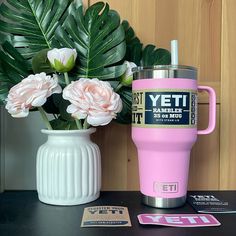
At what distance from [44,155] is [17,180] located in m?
0.26

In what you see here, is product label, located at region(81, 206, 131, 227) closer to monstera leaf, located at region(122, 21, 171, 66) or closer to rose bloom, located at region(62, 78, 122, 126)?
rose bloom, located at region(62, 78, 122, 126)

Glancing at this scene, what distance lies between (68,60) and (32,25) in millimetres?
168

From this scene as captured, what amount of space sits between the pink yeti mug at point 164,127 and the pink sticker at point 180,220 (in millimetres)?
50

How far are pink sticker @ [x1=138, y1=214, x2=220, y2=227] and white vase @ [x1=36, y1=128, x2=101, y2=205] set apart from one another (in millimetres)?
147

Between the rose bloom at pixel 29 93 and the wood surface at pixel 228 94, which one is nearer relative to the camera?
the rose bloom at pixel 29 93

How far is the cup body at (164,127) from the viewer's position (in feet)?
2.06

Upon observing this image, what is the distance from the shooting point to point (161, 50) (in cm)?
81

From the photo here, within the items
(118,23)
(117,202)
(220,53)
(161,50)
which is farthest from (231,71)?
(117,202)

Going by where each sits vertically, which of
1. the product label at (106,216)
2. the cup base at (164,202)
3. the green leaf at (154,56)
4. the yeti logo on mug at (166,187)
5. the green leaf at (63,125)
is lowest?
the product label at (106,216)

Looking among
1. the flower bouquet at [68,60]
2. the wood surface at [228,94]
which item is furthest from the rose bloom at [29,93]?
the wood surface at [228,94]

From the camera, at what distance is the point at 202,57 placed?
0.89m

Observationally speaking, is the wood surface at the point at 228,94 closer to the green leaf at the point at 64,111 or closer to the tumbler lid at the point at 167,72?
the tumbler lid at the point at 167,72

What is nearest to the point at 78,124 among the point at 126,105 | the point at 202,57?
the point at 126,105

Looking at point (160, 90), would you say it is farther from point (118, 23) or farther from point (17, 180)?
point (17, 180)
